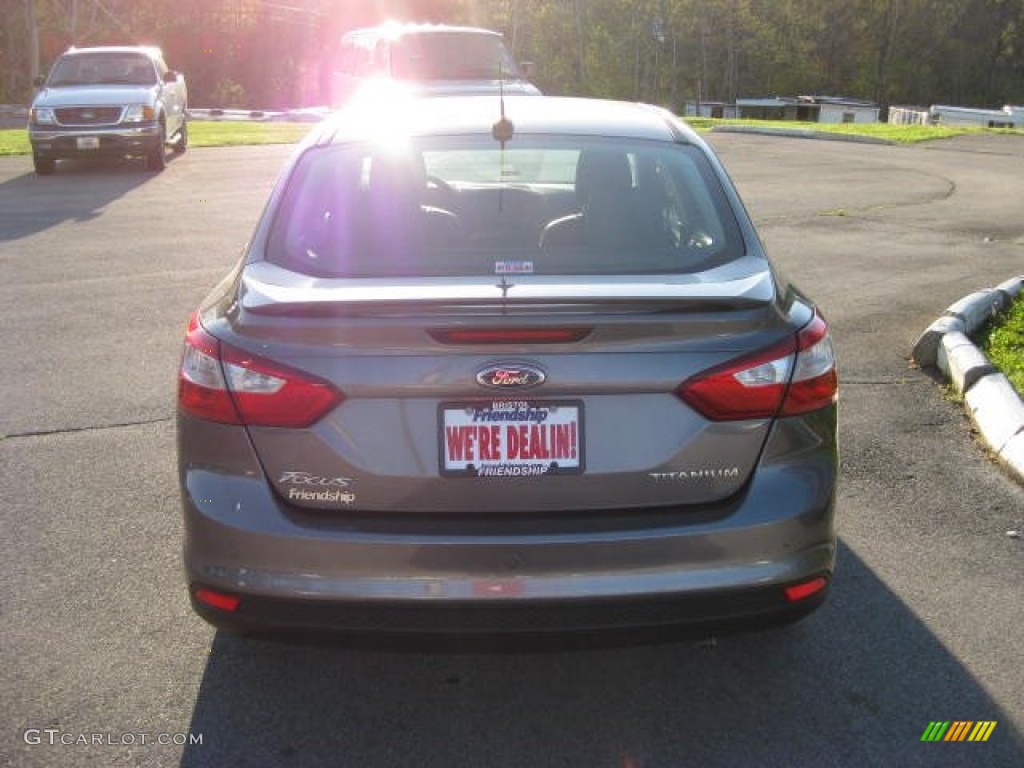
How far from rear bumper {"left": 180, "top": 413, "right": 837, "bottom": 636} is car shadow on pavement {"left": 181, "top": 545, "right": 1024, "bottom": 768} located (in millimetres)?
240

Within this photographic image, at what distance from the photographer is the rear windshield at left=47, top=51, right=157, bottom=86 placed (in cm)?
1798

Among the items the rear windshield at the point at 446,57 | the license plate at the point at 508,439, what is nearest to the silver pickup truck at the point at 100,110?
the rear windshield at the point at 446,57

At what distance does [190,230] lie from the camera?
1232 centimetres

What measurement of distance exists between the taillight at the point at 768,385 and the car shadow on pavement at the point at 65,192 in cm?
1061

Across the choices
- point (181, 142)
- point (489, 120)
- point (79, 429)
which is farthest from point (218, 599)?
point (181, 142)

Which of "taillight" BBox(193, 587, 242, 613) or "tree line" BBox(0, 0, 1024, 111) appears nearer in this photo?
"taillight" BBox(193, 587, 242, 613)

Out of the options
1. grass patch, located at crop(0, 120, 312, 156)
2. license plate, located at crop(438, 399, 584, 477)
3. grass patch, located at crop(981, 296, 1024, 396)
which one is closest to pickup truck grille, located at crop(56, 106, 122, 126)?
grass patch, located at crop(0, 120, 312, 156)

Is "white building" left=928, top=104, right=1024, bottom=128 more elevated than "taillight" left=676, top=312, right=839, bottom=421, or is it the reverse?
"taillight" left=676, top=312, right=839, bottom=421

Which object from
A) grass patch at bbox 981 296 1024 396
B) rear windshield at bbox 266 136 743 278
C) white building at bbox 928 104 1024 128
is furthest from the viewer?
white building at bbox 928 104 1024 128

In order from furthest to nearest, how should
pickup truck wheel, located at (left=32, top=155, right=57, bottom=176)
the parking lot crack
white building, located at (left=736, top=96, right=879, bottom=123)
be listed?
1. white building, located at (left=736, top=96, right=879, bottom=123)
2. pickup truck wheel, located at (left=32, top=155, right=57, bottom=176)
3. the parking lot crack

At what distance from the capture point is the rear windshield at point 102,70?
18.0 meters

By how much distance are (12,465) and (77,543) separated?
1093mm

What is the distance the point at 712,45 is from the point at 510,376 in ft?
286

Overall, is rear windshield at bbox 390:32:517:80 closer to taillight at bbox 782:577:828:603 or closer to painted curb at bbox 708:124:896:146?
painted curb at bbox 708:124:896:146
